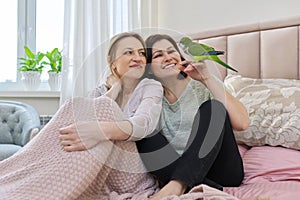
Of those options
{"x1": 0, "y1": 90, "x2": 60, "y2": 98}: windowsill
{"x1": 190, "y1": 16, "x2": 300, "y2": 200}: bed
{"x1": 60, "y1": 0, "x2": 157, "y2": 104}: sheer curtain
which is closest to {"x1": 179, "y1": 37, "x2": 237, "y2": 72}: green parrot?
{"x1": 190, "y1": 16, "x2": 300, "y2": 200}: bed

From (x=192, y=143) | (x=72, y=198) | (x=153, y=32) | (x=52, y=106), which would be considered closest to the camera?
(x=72, y=198)

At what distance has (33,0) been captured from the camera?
3.28 m

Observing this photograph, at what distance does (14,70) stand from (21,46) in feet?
0.64

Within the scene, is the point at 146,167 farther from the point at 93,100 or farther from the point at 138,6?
the point at 138,6

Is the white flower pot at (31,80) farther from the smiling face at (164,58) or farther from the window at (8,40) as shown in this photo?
the smiling face at (164,58)

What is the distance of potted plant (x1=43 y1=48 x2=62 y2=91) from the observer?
10.4 ft

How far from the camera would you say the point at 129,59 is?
4.69 ft

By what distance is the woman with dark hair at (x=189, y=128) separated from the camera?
4.26 ft

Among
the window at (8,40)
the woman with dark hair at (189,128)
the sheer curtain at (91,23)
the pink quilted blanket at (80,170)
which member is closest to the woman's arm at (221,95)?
the woman with dark hair at (189,128)

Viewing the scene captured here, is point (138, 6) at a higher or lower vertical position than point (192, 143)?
higher

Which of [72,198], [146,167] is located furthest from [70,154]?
[146,167]

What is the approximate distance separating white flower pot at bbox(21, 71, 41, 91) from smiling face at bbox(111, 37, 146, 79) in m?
1.83

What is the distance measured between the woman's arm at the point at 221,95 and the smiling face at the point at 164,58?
0.18 feet

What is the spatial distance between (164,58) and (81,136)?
40cm
